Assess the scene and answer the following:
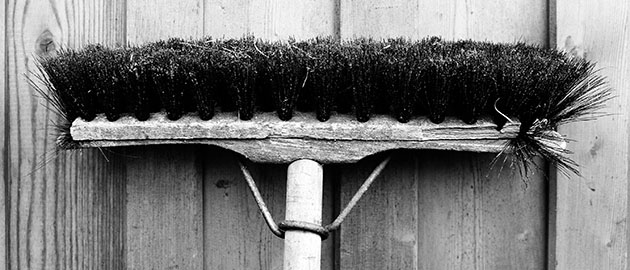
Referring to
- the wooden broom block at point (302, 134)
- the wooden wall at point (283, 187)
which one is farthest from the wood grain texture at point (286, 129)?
the wooden wall at point (283, 187)

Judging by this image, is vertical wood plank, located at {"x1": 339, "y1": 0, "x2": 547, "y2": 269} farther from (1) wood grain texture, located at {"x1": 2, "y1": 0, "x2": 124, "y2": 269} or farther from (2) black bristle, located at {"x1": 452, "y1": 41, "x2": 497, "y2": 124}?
(1) wood grain texture, located at {"x1": 2, "y1": 0, "x2": 124, "y2": 269}

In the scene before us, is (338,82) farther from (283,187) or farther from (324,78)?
(283,187)

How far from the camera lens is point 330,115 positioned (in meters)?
1.13

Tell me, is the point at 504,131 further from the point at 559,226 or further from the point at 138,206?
the point at 138,206

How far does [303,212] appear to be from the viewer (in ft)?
3.56

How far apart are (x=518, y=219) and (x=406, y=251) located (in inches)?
8.8

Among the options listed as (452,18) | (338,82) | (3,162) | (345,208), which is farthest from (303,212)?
Answer: (3,162)

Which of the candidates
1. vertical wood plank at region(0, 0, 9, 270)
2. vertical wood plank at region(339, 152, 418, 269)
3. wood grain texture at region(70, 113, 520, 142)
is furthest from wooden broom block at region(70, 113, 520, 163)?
vertical wood plank at region(0, 0, 9, 270)

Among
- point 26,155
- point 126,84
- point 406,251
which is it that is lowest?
point 406,251

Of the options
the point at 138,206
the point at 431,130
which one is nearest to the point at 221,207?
the point at 138,206

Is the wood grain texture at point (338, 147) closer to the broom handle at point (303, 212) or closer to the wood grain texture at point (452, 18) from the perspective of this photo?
the broom handle at point (303, 212)

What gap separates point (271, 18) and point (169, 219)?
43 centimetres

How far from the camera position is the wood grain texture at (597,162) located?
125 cm

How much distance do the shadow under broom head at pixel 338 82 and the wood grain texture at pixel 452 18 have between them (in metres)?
0.13
